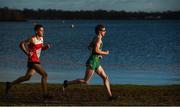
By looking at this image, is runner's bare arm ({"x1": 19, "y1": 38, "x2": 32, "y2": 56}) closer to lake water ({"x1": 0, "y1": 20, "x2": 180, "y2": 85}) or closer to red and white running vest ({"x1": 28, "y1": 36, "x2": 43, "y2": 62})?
red and white running vest ({"x1": 28, "y1": 36, "x2": 43, "y2": 62})

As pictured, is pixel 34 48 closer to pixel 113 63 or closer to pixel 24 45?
pixel 24 45

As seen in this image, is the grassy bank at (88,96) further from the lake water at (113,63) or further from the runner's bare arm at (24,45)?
the lake water at (113,63)

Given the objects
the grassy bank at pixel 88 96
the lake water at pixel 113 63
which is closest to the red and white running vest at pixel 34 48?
the grassy bank at pixel 88 96

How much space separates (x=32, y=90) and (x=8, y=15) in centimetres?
13485

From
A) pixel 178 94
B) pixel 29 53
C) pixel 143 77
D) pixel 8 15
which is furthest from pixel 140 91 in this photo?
pixel 8 15

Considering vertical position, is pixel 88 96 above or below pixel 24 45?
below

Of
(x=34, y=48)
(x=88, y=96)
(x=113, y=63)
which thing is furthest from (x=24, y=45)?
(x=113, y=63)

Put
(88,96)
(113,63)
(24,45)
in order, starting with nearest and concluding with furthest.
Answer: (24,45), (88,96), (113,63)

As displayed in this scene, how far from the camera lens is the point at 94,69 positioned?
1291 centimetres

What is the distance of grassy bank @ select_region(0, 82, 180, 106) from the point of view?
12.5 metres

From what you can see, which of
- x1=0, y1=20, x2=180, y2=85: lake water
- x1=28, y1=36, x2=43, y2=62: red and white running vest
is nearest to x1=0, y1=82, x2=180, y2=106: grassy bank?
x1=28, y1=36, x2=43, y2=62: red and white running vest

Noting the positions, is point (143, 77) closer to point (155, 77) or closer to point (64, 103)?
point (155, 77)

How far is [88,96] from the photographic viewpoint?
44.5ft

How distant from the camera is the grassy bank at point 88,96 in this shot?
12530 millimetres
